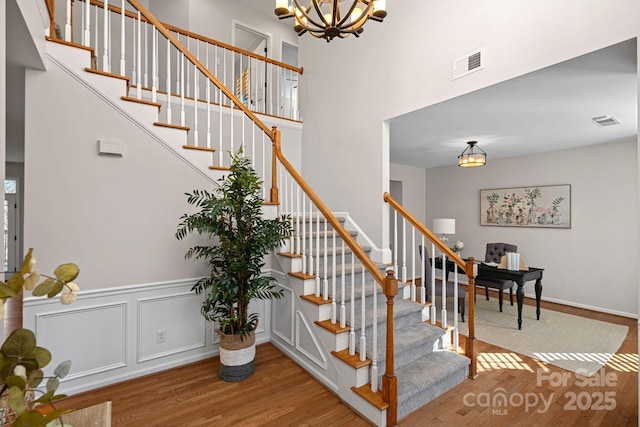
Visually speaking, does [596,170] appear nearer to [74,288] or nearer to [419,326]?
[419,326]

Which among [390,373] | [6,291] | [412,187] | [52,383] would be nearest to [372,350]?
[390,373]

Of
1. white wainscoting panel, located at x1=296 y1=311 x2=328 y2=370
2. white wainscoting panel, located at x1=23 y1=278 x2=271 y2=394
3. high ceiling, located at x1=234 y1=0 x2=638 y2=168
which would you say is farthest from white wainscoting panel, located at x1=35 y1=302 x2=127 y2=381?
high ceiling, located at x1=234 y1=0 x2=638 y2=168

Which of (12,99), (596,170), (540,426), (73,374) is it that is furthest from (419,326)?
(12,99)

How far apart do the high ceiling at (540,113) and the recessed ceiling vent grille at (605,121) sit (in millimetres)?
56

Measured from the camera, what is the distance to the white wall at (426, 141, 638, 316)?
4516 millimetres

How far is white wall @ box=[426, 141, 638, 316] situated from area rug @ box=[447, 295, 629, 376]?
2.28 ft

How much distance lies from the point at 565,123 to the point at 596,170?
1.75 m

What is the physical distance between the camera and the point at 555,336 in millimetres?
3768

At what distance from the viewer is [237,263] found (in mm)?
2598

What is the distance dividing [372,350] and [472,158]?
11.0ft

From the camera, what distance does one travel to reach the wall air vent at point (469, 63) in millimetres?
2717

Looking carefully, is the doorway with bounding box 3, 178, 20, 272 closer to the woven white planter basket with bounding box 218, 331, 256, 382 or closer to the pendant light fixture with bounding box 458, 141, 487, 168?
the woven white planter basket with bounding box 218, 331, 256, 382

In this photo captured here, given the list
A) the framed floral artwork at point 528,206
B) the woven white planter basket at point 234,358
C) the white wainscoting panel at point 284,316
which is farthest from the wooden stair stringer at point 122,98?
the framed floral artwork at point 528,206

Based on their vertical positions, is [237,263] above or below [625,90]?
below
